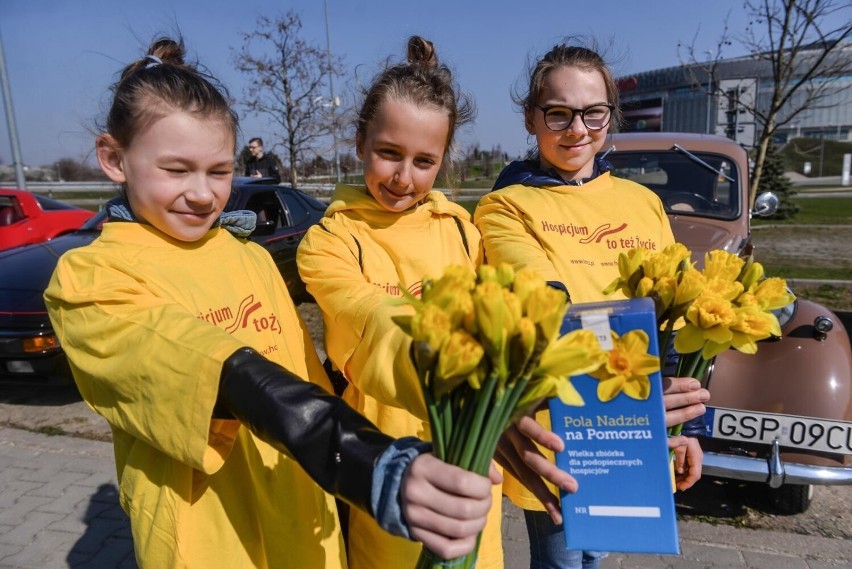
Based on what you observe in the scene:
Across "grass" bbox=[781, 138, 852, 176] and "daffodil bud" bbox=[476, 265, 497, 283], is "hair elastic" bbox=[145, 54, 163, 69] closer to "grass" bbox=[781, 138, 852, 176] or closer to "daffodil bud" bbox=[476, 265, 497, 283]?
"daffodil bud" bbox=[476, 265, 497, 283]

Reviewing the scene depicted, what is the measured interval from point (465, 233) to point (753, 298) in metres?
0.85

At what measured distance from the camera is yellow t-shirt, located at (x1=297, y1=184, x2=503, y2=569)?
151cm

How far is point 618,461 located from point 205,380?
0.79 meters

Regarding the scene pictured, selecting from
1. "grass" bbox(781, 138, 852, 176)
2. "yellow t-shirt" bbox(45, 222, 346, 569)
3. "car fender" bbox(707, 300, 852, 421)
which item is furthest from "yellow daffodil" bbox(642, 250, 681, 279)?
"grass" bbox(781, 138, 852, 176)

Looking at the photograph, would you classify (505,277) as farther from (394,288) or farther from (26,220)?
(26,220)

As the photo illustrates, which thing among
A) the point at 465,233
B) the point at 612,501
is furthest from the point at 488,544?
the point at 465,233

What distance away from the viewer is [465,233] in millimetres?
1897

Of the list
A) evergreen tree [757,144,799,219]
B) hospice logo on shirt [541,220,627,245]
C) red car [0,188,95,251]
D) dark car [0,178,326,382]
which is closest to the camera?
hospice logo on shirt [541,220,627,245]

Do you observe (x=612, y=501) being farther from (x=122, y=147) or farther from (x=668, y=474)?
(x=122, y=147)

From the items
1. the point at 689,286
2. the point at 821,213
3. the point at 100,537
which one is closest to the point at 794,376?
the point at 689,286

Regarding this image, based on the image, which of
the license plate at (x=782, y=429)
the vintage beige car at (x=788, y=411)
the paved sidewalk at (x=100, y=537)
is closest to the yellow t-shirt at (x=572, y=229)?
the vintage beige car at (x=788, y=411)

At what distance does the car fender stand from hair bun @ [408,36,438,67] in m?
2.29

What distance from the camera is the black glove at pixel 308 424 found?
38.6 inches

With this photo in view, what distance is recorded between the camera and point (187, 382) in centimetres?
112
